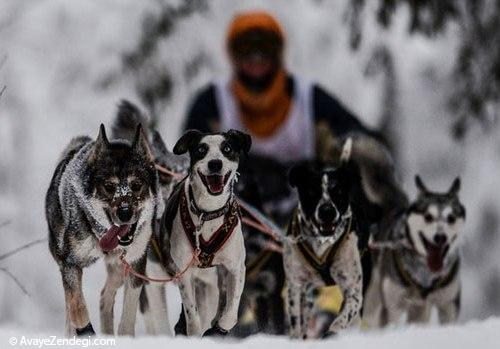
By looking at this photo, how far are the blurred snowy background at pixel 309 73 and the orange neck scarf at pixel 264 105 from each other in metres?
1.27

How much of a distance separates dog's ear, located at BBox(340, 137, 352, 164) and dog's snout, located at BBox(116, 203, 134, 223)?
0.78 meters

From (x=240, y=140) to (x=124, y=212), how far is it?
338 millimetres

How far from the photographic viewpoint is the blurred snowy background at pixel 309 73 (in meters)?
5.32

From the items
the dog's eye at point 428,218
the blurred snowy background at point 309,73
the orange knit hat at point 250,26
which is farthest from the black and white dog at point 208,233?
the blurred snowy background at point 309,73

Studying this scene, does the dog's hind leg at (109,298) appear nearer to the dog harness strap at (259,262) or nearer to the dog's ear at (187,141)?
the dog's ear at (187,141)

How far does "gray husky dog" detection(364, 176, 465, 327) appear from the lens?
379 centimetres

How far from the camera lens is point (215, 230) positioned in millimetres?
2818

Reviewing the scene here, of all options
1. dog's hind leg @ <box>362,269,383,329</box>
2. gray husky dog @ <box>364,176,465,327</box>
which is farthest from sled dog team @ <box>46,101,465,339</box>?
dog's hind leg @ <box>362,269,383,329</box>

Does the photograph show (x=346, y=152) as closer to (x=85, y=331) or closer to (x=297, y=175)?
(x=297, y=175)

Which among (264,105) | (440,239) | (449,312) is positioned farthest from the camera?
(449,312)

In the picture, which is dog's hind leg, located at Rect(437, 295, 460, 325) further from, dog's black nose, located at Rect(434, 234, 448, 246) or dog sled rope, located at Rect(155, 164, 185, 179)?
dog sled rope, located at Rect(155, 164, 185, 179)

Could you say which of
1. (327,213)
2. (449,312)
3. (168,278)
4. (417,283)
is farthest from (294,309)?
(449,312)

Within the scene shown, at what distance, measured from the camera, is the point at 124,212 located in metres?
2.60

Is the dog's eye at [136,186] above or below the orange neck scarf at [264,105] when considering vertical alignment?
below
